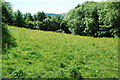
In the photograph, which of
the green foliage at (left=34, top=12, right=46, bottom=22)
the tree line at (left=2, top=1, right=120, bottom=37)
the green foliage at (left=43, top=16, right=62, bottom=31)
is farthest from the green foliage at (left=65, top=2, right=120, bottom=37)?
the green foliage at (left=34, top=12, right=46, bottom=22)

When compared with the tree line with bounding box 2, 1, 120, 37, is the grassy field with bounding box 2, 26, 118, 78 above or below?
below

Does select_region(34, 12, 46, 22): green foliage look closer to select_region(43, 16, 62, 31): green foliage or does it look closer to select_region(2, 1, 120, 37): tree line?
select_region(2, 1, 120, 37): tree line

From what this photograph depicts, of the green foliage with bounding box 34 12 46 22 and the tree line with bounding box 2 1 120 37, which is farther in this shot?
the green foliage with bounding box 34 12 46 22

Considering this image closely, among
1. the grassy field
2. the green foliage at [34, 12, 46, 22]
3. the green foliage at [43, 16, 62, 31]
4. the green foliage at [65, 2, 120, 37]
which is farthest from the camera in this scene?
the green foliage at [34, 12, 46, 22]

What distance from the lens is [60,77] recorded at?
33.2 ft

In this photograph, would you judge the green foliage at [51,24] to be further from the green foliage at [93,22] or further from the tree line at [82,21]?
the green foliage at [93,22]

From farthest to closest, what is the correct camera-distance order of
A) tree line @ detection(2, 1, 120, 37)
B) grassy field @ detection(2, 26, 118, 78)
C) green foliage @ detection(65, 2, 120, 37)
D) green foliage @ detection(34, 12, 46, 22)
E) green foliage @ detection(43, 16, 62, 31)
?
green foliage @ detection(34, 12, 46, 22) → green foliage @ detection(43, 16, 62, 31) → tree line @ detection(2, 1, 120, 37) → green foliage @ detection(65, 2, 120, 37) → grassy field @ detection(2, 26, 118, 78)

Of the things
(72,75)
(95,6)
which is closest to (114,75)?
(72,75)

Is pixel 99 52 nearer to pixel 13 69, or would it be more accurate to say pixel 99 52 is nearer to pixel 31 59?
pixel 31 59

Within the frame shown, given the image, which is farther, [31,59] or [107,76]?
[31,59]

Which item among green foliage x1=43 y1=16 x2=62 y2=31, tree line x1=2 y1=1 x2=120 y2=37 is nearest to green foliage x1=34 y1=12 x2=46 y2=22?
tree line x1=2 y1=1 x2=120 y2=37

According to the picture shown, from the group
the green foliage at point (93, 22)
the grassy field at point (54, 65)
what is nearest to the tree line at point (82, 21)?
the green foliage at point (93, 22)

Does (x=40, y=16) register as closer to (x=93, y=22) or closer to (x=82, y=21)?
(x=82, y=21)

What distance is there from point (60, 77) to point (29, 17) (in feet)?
278
